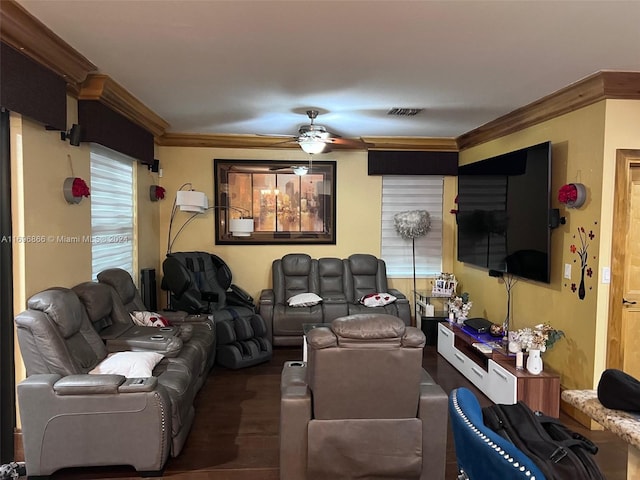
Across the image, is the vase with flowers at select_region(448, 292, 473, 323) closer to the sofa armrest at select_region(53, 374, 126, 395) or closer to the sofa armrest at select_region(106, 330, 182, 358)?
the sofa armrest at select_region(106, 330, 182, 358)

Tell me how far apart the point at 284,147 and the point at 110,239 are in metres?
2.59

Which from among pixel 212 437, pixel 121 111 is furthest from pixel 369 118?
pixel 212 437

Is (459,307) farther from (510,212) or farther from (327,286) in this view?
(327,286)

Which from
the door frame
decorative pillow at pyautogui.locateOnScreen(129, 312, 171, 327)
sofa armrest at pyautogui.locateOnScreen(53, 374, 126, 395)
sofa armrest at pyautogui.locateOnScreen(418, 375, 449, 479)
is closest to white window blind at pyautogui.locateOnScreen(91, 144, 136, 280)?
decorative pillow at pyautogui.locateOnScreen(129, 312, 171, 327)

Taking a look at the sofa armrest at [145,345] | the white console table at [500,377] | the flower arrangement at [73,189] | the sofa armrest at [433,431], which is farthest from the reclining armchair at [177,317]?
the white console table at [500,377]

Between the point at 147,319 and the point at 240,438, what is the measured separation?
1.40 metres

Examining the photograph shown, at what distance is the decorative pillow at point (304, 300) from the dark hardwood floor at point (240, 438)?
1056mm

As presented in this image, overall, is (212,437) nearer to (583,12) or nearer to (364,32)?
(364,32)

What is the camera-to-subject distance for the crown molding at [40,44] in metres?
2.27

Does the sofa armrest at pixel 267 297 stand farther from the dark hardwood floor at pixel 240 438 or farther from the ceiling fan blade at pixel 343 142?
the ceiling fan blade at pixel 343 142

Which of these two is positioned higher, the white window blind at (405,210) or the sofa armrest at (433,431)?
the white window blind at (405,210)

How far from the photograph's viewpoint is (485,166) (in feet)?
15.5

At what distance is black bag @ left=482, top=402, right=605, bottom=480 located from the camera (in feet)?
4.08

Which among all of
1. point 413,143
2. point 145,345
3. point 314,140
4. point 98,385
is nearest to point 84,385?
point 98,385
